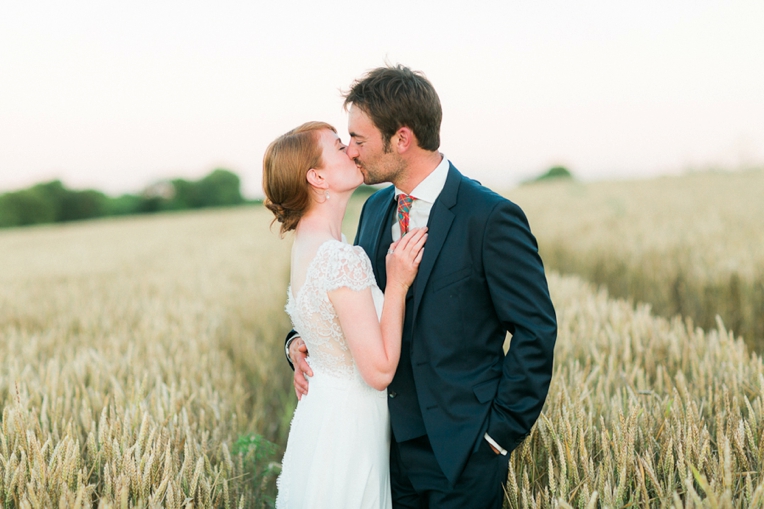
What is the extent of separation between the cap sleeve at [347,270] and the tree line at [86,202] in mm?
65867

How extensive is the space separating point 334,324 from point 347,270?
27 cm

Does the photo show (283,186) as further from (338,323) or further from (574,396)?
(574,396)

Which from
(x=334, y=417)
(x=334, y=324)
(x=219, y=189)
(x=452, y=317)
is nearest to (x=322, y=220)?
(x=334, y=324)

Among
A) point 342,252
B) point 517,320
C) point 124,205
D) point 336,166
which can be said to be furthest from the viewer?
point 124,205

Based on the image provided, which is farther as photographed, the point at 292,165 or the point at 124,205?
the point at 124,205

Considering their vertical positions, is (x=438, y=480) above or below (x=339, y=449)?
below

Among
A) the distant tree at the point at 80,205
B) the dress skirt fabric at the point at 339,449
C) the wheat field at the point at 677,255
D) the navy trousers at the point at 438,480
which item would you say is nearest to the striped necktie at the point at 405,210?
the dress skirt fabric at the point at 339,449

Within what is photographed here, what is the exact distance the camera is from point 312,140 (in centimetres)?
232

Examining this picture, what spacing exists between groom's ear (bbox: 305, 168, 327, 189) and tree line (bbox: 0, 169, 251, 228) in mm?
65637

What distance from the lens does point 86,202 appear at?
6406 centimetres

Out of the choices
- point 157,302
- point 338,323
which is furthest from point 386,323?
point 157,302

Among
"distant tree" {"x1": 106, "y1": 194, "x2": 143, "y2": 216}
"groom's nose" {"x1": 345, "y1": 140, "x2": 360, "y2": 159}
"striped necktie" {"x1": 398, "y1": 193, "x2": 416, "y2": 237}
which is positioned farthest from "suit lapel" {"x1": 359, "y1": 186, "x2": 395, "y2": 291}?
"distant tree" {"x1": 106, "y1": 194, "x2": 143, "y2": 216}

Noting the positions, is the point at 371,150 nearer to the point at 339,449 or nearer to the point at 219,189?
the point at 339,449

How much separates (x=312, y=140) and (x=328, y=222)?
1.12ft
